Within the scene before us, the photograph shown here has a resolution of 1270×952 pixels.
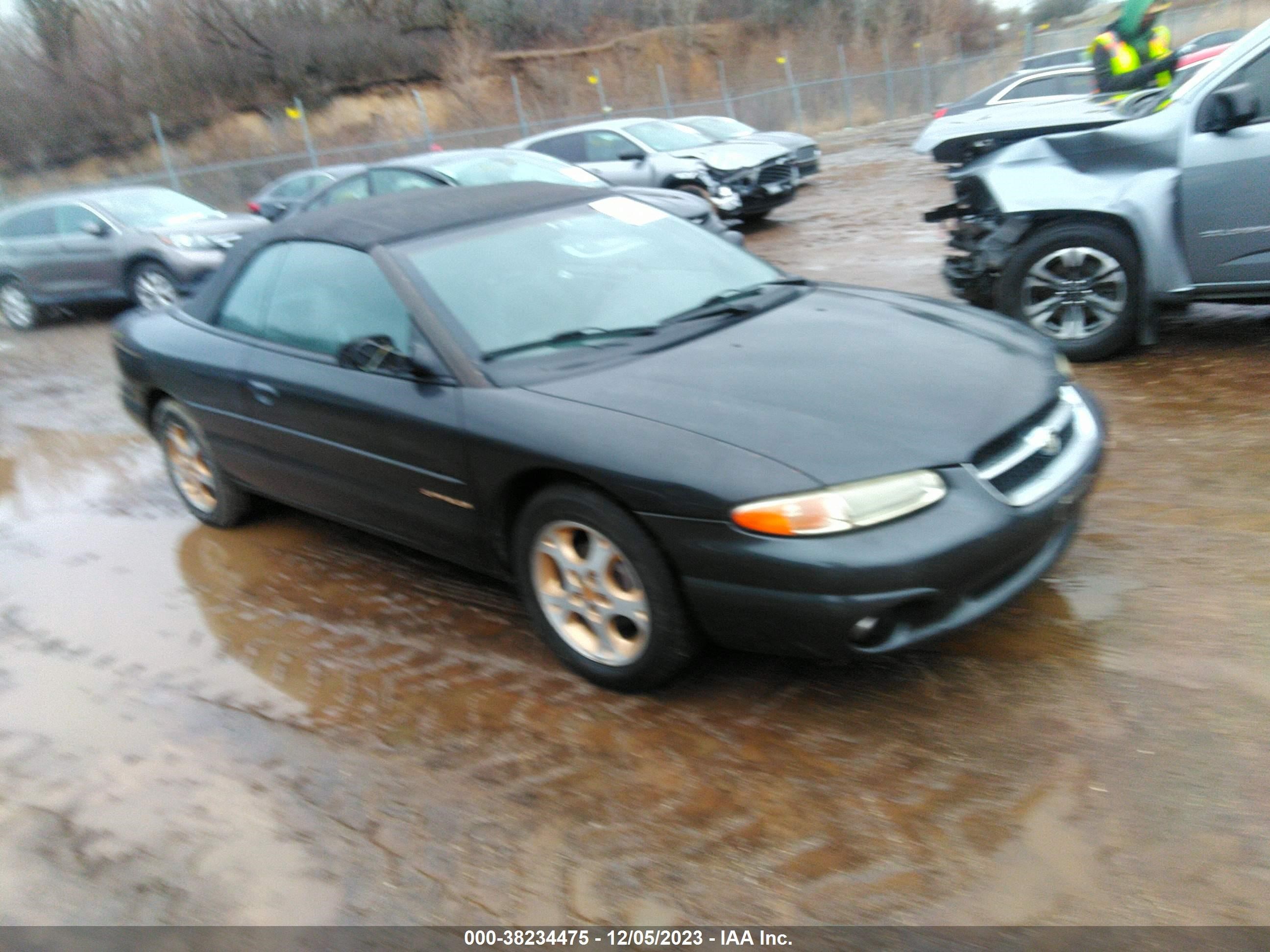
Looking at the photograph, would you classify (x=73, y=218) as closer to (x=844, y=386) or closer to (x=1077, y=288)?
(x=1077, y=288)

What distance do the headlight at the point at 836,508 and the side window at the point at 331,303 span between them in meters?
1.59

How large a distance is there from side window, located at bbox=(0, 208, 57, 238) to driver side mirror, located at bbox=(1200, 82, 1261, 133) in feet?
40.1

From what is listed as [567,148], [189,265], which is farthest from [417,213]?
[567,148]

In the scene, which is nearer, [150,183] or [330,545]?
[330,545]

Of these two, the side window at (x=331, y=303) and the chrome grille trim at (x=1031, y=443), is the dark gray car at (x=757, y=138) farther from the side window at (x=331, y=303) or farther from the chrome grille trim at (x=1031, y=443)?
the chrome grille trim at (x=1031, y=443)

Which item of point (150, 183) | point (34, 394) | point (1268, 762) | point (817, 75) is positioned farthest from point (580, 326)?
point (817, 75)

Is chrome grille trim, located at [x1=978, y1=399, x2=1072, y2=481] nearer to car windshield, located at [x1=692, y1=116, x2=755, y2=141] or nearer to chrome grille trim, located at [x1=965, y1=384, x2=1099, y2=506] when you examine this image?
chrome grille trim, located at [x1=965, y1=384, x2=1099, y2=506]

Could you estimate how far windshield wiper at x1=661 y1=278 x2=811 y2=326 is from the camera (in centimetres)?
394

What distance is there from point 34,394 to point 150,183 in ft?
54.0

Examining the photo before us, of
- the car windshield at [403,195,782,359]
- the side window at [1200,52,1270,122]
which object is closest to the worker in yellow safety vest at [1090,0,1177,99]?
the side window at [1200,52,1270,122]

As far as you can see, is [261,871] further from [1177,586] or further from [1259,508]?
[1259,508]

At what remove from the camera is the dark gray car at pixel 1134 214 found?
5324 mm

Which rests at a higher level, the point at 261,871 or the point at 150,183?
the point at 150,183

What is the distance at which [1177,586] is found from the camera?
3.56 metres
